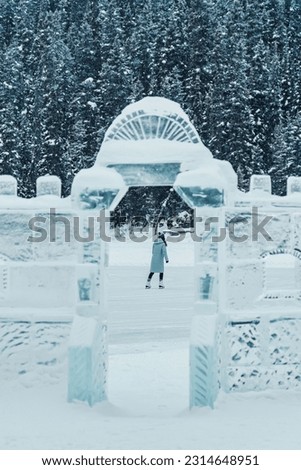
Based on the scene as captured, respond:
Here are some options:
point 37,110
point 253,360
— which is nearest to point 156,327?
point 253,360

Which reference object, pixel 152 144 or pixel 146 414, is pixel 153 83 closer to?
pixel 152 144

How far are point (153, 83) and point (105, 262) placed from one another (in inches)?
1352

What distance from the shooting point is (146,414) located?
6.88 metres

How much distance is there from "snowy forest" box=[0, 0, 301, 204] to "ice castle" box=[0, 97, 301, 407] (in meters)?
25.2

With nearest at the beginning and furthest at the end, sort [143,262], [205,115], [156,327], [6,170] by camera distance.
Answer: [156,327], [143,262], [6,170], [205,115]

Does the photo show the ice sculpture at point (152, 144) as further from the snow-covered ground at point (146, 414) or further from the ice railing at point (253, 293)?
the snow-covered ground at point (146, 414)

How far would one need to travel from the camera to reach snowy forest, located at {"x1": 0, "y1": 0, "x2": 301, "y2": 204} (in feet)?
115

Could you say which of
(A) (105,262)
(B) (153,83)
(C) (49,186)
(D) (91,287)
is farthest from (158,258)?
(B) (153,83)

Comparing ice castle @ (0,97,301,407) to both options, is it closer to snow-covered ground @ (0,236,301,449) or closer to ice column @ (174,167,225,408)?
ice column @ (174,167,225,408)

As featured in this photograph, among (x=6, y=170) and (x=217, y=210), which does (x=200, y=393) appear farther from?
(x=6, y=170)

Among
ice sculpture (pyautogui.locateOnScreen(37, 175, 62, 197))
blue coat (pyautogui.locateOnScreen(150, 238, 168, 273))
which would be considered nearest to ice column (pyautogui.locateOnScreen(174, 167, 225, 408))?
ice sculpture (pyautogui.locateOnScreen(37, 175, 62, 197))

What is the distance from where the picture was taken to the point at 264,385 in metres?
7.35

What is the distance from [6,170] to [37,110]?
7.89m

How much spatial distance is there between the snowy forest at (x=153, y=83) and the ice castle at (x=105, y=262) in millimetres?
25239
